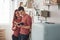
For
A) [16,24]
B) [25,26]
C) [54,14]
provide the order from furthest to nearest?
[16,24] < [25,26] < [54,14]

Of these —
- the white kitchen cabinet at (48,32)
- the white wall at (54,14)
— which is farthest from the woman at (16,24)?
the white kitchen cabinet at (48,32)

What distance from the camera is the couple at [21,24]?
9.00 ft

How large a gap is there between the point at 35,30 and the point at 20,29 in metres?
0.95

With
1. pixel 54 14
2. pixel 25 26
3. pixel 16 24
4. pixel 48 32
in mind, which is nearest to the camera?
pixel 48 32

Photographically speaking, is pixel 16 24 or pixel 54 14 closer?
pixel 54 14

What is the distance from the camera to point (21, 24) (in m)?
2.82

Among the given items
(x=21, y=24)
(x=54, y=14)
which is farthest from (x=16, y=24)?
(x=54, y=14)

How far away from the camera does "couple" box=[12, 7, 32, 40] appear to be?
108 inches

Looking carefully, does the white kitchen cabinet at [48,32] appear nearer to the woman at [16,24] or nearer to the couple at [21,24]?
the couple at [21,24]

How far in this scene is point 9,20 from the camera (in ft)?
10.4

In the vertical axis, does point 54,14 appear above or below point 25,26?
above

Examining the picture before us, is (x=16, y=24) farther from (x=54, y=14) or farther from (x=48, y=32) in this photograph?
(x=48, y=32)

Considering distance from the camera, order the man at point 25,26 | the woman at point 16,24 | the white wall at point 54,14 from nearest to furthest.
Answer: the white wall at point 54,14, the man at point 25,26, the woman at point 16,24

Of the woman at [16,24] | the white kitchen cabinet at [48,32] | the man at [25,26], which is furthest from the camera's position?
the woman at [16,24]
